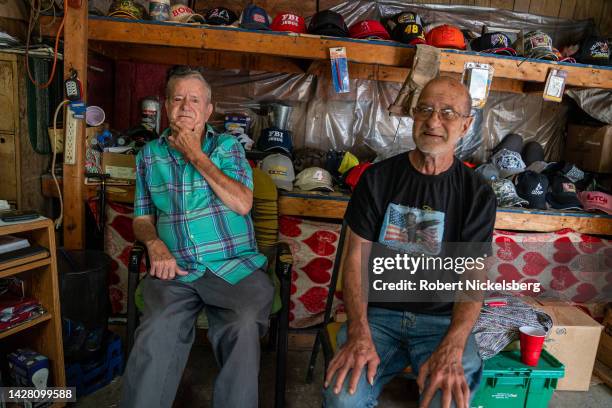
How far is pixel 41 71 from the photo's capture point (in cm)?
240

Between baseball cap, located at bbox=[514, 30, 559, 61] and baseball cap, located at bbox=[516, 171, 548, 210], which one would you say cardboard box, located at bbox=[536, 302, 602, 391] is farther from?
baseball cap, located at bbox=[514, 30, 559, 61]

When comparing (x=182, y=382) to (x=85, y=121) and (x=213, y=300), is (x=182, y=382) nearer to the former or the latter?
(x=213, y=300)

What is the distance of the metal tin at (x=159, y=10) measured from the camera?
2.45m

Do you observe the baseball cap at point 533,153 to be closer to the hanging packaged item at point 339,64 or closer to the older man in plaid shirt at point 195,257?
the hanging packaged item at point 339,64

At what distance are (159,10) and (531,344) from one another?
2529 millimetres

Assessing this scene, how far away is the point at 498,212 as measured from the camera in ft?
9.07

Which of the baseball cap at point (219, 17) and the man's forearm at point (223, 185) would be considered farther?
the baseball cap at point (219, 17)

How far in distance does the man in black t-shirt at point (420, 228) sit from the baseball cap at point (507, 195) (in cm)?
128

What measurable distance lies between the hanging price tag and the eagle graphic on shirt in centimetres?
152

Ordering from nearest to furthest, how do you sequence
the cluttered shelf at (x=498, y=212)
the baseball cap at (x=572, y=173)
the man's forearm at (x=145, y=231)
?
the man's forearm at (x=145, y=231), the cluttered shelf at (x=498, y=212), the baseball cap at (x=572, y=173)

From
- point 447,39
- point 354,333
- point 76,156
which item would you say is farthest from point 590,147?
point 76,156

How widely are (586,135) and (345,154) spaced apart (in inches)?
74.4

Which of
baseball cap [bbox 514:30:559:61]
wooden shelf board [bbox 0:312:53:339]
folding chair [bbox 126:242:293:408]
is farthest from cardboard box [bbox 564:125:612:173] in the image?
wooden shelf board [bbox 0:312:53:339]

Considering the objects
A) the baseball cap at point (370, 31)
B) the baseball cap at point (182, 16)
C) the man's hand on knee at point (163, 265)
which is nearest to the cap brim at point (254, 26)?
the baseball cap at point (182, 16)
